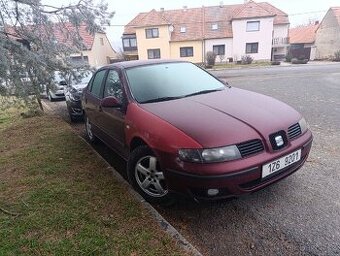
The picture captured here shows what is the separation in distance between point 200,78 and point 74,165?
2.36 metres

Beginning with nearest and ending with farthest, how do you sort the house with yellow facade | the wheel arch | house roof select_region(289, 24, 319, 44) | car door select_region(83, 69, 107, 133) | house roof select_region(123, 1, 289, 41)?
the wheel arch, car door select_region(83, 69, 107, 133), the house with yellow facade, house roof select_region(123, 1, 289, 41), house roof select_region(289, 24, 319, 44)

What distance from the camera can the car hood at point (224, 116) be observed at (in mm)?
2855

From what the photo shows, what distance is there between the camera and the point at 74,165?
4.62m

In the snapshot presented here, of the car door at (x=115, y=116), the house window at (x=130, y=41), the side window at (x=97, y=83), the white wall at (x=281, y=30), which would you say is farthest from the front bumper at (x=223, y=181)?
the house window at (x=130, y=41)

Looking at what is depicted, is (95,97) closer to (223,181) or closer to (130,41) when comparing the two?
(223,181)

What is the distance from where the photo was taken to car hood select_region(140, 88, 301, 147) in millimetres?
2855

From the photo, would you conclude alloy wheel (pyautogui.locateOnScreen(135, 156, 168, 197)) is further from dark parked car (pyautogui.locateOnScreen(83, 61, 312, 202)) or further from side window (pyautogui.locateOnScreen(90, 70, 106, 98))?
side window (pyautogui.locateOnScreen(90, 70, 106, 98))

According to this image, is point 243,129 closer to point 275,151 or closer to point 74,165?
point 275,151

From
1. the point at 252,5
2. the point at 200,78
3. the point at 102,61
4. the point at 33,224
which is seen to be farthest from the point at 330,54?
the point at 33,224

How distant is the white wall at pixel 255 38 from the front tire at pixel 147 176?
36.7 m

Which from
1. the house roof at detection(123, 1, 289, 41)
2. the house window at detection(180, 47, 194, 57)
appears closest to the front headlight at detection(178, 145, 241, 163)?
the house roof at detection(123, 1, 289, 41)

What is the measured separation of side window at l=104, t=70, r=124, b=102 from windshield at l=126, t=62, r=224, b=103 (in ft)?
0.64

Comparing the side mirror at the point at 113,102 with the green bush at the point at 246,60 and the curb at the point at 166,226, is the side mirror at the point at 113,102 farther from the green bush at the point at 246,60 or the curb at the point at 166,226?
the green bush at the point at 246,60

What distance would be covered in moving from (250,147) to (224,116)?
471 millimetres
